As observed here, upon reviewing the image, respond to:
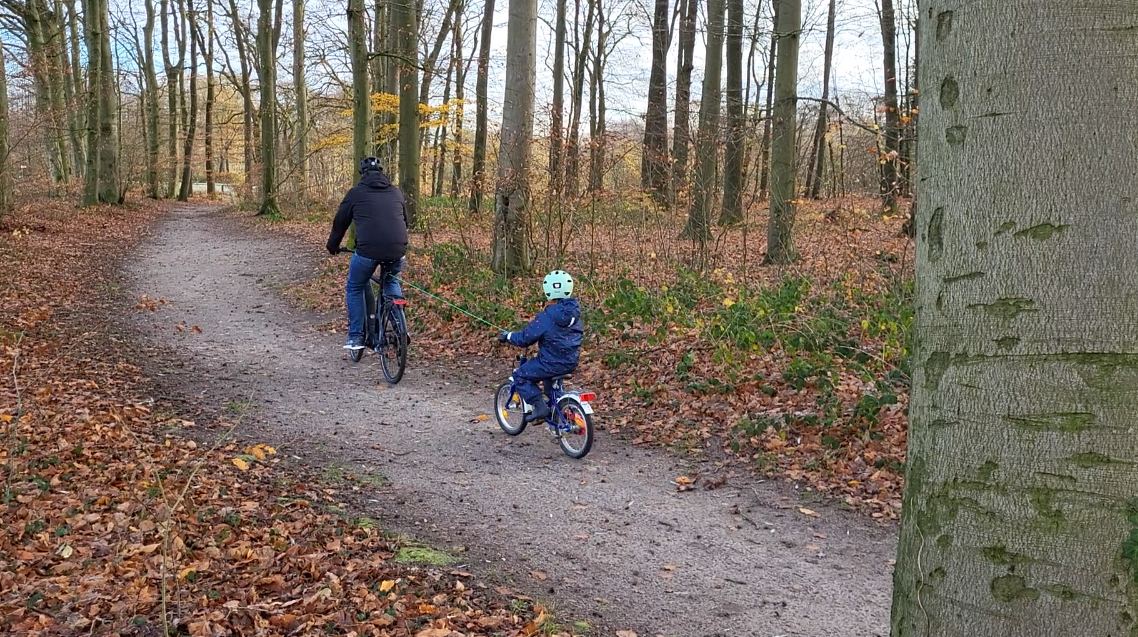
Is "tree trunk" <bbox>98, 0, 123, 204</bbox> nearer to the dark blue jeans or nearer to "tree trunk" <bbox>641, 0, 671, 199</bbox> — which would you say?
"tree trunk" <bbox>641, 0, 671, 199</bbox>

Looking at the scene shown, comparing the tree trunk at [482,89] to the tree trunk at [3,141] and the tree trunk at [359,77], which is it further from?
the tree trunk at [3,141]

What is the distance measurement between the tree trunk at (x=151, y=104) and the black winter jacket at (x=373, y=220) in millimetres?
33113

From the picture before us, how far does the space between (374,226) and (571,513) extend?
4.49 metres

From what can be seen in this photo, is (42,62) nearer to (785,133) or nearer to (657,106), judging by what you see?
(657,106)

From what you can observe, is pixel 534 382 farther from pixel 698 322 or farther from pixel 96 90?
pixel 96 90

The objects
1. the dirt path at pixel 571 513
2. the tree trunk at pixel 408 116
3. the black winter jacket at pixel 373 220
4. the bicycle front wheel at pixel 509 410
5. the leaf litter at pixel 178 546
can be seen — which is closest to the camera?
the leaf litter at pixel 178 546

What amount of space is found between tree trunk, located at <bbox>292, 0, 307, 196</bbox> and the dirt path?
1584 centimetres

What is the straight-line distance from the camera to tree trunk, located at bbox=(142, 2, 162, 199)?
35781mm

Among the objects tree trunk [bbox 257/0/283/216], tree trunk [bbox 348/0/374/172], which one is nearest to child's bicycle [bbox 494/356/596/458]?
tree trunk [bbox 348/0/374/172]

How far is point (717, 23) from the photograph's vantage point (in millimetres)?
15633

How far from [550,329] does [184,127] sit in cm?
4123

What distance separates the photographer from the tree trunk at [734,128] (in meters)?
13.6

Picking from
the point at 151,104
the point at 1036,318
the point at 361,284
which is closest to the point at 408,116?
the point at 361,284

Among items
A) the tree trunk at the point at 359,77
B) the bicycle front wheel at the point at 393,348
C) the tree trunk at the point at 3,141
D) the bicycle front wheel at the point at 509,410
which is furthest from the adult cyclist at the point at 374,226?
the tree trunk at the point at 3,141
